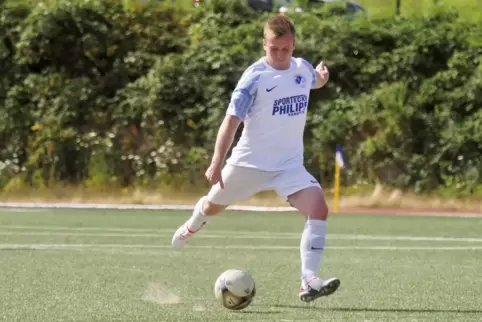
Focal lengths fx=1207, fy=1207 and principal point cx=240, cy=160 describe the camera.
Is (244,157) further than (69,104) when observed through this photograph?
No

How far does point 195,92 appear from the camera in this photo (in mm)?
25281

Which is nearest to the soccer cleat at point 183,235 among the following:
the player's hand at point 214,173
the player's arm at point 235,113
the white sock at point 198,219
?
the white sock at point 198,219

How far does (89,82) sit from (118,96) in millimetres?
810

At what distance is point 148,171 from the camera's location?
24812 mm

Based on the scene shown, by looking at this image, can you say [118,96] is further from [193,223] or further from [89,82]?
[193,223]

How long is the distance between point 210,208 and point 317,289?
Answer: 1429 millimetres

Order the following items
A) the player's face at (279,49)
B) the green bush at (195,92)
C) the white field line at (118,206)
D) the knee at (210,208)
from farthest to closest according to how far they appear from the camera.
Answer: the green bush at (195,92)
the white field line at (118,206)
the knee at (210,208)
the player's face at (279,49)

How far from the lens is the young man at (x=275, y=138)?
8125 mm

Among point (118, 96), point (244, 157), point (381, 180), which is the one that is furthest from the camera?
point (118, 96)

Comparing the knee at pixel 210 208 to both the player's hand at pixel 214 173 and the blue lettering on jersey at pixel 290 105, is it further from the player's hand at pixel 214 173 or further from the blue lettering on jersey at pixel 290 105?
the blue lettering on jersey at pixel 290 105

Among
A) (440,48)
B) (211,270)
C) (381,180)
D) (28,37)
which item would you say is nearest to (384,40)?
(440,48)

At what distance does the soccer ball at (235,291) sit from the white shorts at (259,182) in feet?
2.47

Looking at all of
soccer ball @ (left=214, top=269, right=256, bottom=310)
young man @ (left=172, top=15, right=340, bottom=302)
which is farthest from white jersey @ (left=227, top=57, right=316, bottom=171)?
soccer ball @ (left=214, top=269, right=256, bottom=310)

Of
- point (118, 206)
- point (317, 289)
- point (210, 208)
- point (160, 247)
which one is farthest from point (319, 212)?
point (118, 206)
